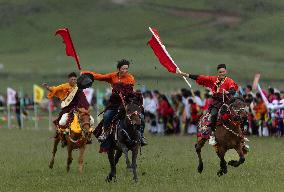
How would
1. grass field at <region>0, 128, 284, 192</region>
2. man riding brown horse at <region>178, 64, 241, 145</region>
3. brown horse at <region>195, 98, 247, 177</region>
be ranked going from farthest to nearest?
man riding brown horse at <region>178, 64, 241, 145</region> → brown horse at <region>195, 98, 247, 177</region> → grass field at <region>0, 128, 284, 192</region>

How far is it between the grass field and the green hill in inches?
2608

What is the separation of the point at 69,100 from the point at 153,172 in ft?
9.71

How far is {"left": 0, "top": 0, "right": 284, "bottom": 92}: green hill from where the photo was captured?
110625mm

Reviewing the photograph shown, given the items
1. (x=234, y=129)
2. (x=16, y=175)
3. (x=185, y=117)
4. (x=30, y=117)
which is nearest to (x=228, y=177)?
(x=234, y=129)

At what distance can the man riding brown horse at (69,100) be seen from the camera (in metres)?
23.1

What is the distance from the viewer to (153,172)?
22.4 metres

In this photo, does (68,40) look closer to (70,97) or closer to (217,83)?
(70,97)

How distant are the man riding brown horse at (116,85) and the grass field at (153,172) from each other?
1.33 m

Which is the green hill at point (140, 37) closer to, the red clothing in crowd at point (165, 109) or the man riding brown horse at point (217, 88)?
the red clothing in crowd at point (165, 109)

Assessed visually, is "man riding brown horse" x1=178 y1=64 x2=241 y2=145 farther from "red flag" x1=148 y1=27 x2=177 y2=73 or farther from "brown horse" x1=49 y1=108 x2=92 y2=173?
"brown horse" x1=49 y1=108 x2=92 y2=173

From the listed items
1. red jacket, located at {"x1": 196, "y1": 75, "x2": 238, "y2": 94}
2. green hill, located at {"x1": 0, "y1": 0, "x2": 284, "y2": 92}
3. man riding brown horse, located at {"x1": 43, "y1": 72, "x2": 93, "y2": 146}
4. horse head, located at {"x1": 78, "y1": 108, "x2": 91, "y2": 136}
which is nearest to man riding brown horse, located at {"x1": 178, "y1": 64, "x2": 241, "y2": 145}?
red jacket, located at {"x1": 196, "y1": 75, "x2": 238, "y2": 94}

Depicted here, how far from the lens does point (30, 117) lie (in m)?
63.5

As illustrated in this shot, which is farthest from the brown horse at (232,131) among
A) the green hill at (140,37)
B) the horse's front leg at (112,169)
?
the green hill at (140,37)

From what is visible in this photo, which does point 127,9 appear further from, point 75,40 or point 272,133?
point 272,133
